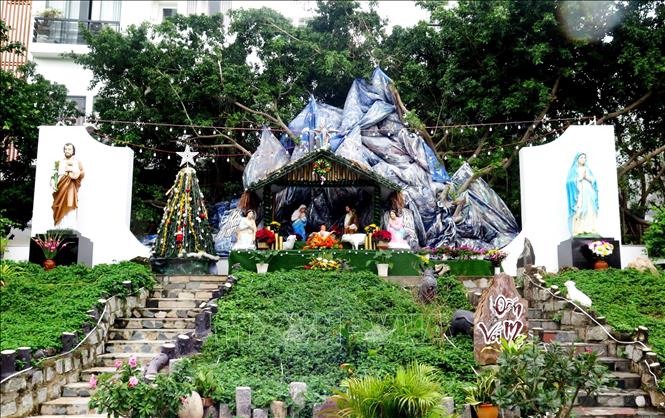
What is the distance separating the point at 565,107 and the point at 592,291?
32.7 feet

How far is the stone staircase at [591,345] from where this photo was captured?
8.69m

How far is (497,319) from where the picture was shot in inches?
356

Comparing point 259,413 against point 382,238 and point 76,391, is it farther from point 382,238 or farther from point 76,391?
point 382,238

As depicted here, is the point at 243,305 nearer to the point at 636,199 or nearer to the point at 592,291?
the point at 592,291

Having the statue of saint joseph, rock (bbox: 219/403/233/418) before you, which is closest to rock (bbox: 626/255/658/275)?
rock (bbox: 219/403/233/418)

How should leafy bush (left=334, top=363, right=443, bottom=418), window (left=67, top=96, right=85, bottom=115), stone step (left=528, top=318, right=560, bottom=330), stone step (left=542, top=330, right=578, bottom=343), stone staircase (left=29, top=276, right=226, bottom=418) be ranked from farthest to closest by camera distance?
window (left=67, top=96, right=85, bottom=115) → stone step (left=528, top=318, right=560, bottom=330) → stone step (left=542, top=330, right=578, bottom=343) → stone staircase (left=29, top=276, right=226, bottom=418) → leafy bush (left=334, top=363, right=443, bottom=418)

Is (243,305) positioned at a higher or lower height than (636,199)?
lower

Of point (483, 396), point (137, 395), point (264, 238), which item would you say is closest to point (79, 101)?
point (264, 238)

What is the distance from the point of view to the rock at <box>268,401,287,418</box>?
24.7ft

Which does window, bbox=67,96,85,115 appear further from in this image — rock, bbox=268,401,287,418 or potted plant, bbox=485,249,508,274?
rock, bbox=268,401,287,418

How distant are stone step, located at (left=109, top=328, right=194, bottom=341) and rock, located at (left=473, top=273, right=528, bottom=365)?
4761 millimetres

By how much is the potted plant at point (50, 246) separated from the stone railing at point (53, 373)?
327 cm

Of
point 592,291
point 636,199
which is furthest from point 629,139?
point 592,291

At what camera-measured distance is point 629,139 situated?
67.6 feet
